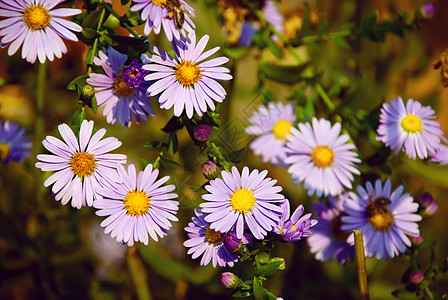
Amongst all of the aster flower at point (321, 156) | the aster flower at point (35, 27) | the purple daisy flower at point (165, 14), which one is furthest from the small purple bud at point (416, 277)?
the aster flower at point (35, 27)

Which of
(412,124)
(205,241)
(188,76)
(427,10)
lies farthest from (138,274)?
(427,10)

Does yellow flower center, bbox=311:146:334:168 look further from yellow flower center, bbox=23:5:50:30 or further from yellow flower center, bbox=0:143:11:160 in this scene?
yellow flower center, bbox=0:143:11:160

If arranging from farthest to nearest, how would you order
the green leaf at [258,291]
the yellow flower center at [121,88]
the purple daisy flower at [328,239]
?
the purple daisy flower at [328,239]
the yellow flower center at [121,88]
the green leaf at [258,291]

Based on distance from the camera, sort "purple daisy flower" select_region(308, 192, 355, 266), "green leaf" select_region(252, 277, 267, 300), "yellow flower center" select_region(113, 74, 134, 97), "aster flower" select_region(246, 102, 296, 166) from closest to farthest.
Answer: "green leaf" select_region(252, 277, 267, 300) → "yellow flower center" select_region(113, 74, 134, 97) → "purple daisy flower" select_region(308, 192, 355, 266) → "aster flower" select_region(246, 102, 296, 166)

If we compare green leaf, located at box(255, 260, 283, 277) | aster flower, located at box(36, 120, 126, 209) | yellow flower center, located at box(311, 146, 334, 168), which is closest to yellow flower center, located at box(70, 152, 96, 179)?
aster flower, located at box(36, 120, 126, 209)

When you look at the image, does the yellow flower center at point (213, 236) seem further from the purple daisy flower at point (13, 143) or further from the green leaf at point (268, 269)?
the purple daisy flower at point (13, 143)

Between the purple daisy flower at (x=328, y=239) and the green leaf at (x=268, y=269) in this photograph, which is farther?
the purple daisy flower at (x=328, y=239)

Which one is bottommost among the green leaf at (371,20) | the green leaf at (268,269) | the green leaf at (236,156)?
the green leaf at (268,269)
